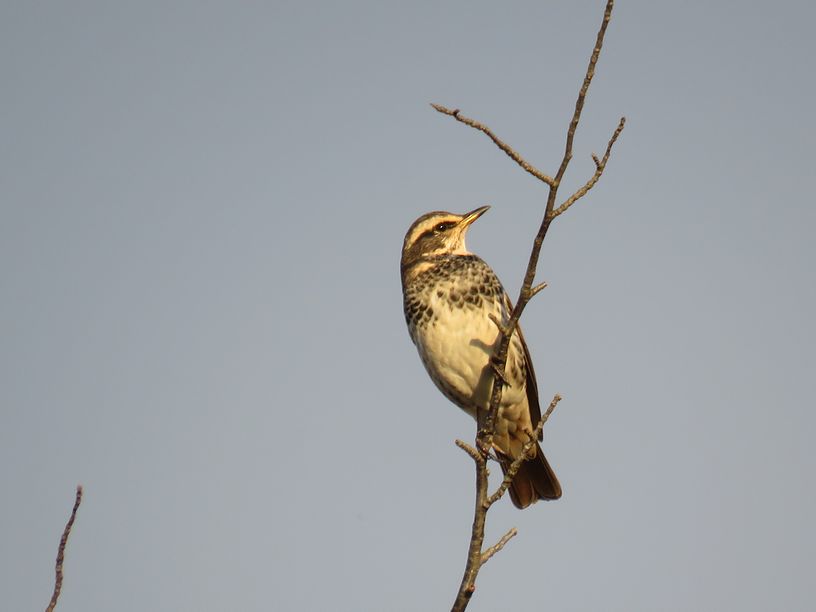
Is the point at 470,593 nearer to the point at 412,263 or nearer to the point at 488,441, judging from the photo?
the point at 488,441

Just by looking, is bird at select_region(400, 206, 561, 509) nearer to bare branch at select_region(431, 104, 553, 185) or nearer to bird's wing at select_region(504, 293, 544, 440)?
bird's wing at select_region(504, 293, 544, 440)

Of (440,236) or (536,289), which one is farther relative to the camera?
(440,236)

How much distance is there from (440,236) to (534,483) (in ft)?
8.35

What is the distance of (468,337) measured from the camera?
26.5 ft

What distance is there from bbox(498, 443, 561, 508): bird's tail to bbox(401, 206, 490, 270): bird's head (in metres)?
2.08

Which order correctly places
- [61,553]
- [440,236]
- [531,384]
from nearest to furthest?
[61,553] < [531,384] < [440,236]

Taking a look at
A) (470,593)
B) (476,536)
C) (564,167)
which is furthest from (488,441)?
(564,167)

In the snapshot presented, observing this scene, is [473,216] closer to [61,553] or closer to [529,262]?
[529,262]

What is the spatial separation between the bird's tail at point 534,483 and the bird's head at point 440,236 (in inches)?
82.0

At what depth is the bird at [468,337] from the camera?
26.7ft

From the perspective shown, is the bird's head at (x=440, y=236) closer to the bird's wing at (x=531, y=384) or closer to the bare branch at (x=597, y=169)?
the bird's wing at (x=531, y=384)

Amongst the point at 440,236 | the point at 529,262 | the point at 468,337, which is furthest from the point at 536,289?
the point at 440,236

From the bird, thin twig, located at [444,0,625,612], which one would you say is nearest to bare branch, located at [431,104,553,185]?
thin twig, located at [444,0,625,612]

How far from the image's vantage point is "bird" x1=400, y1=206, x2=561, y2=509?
8.12 meters
